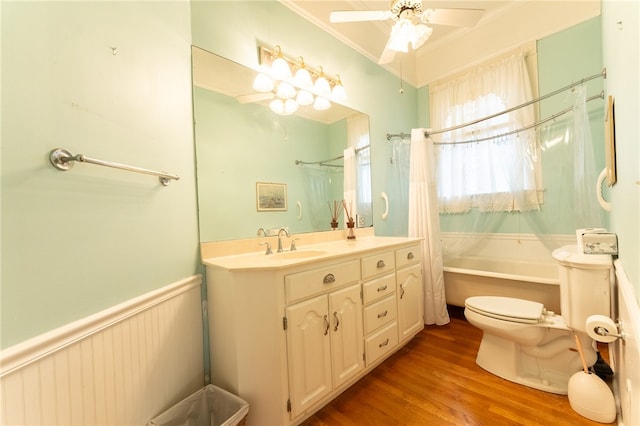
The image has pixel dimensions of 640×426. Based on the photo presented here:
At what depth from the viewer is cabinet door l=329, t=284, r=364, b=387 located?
55.9 inches

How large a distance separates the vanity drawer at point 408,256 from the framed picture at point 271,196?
3.04ft

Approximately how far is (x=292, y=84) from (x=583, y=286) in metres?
2.14

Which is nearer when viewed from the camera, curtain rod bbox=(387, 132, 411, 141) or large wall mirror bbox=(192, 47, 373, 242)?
large wall mirror bbox=(192, 47, 373, 242)

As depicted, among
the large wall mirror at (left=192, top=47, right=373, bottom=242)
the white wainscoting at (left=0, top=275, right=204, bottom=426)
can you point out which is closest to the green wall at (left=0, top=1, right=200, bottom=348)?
the white wainscoting at (left=0, top=275, right=204, bottom=426)

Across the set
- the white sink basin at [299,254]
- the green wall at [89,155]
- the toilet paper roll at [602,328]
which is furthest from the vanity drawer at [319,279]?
the toilet paper roll at [602,328]

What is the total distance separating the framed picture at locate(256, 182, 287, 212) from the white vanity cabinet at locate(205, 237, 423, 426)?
35 centimetres

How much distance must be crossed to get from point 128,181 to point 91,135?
0.20 m

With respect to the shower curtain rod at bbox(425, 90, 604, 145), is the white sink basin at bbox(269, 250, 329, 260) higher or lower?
lower

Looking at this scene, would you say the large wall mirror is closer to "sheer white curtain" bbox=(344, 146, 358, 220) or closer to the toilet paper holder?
"sheer white curtain" bbox=(344, 146, 358, 220)

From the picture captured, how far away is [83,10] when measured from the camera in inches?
35.3

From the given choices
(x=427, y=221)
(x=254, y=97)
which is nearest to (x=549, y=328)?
(x=427, y=221)

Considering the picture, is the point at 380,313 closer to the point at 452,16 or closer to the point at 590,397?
the point at 590,397

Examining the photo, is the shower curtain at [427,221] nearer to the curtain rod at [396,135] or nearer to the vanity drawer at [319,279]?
the curtain rod at [396,135]

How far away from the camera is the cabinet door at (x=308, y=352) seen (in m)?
1.22
